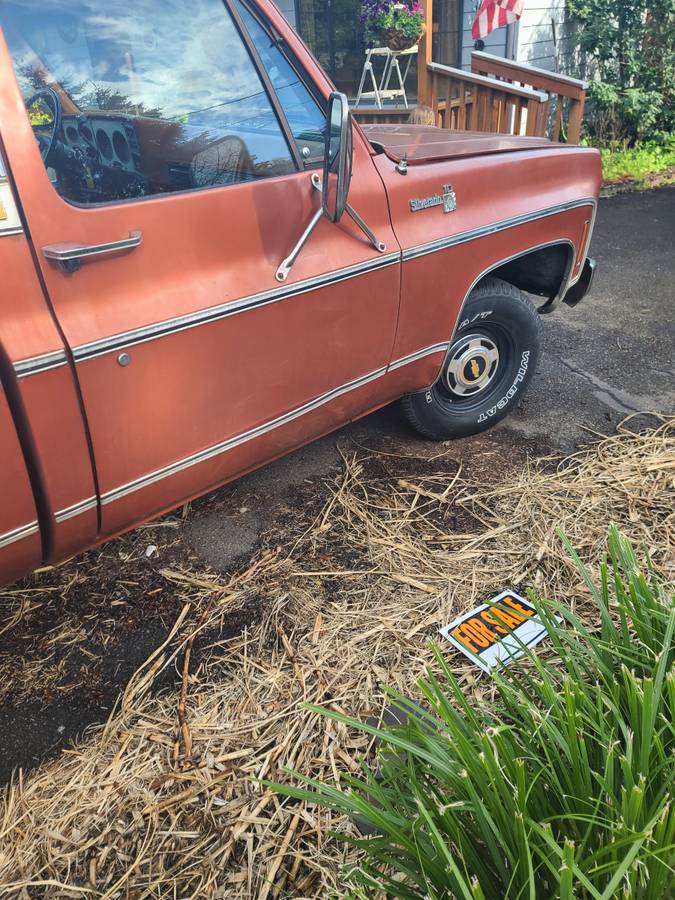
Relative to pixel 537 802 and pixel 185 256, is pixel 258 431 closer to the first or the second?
pixel 185 256

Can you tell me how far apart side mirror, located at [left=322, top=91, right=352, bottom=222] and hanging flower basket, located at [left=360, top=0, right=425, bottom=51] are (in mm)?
7286

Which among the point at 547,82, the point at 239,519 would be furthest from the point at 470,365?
the point at 547,82

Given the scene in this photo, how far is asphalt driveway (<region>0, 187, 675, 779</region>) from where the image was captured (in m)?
2.23

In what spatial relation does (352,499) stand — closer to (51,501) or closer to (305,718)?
(305,718)

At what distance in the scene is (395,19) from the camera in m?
8.37

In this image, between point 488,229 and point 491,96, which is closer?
point 488,229

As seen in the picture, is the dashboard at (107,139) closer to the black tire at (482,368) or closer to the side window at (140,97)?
the side window at (140,97)

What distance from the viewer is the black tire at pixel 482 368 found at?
10.3 ft

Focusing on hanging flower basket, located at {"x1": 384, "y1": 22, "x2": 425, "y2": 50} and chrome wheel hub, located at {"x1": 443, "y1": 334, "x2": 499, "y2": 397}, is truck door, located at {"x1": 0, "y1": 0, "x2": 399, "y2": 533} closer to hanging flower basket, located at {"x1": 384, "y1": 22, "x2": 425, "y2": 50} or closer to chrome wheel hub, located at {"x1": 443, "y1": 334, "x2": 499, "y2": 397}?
chrome wheel hub, located at {"x1": 443, "y1": 334, "x2": 499, "y2": 397}

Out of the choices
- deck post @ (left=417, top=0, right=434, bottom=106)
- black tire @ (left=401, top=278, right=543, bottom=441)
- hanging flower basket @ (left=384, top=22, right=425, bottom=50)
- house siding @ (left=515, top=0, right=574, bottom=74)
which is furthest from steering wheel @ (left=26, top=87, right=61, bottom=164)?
house siding @ (left=515, top=0, right=574, bottom=74)

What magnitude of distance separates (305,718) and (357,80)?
10011 mm

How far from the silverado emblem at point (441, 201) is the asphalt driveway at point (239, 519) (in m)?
1.14

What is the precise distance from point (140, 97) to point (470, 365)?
72.0 inches

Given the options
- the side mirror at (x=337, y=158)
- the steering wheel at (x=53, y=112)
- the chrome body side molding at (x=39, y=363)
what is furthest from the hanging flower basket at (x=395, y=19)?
the chrome body side molding at (x=39, y=363)
